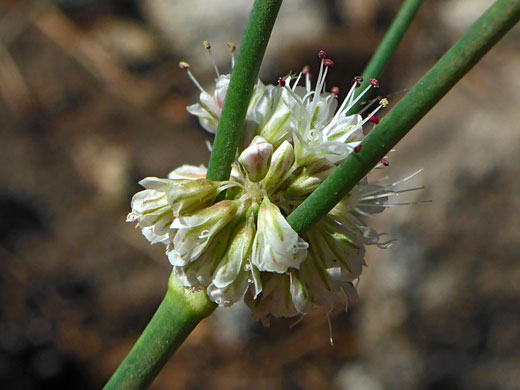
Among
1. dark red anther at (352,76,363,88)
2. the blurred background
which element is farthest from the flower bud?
the blurred background

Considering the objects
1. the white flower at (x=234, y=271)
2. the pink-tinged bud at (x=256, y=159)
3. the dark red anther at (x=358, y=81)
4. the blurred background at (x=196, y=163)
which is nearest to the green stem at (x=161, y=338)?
the white flower at (x=234, y=271)

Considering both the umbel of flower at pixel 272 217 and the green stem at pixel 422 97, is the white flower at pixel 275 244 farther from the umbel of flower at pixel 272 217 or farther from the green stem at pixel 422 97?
the green stem at pixel 422 97

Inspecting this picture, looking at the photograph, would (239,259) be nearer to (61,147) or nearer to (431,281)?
(431,281)

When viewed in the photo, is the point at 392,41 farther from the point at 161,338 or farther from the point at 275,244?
the point at 161,338

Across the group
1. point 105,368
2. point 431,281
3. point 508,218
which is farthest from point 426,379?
point 105,368

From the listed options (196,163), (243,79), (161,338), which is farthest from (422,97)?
(196,163)

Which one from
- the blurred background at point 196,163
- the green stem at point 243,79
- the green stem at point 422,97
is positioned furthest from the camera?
the blurred background at point 196,163
